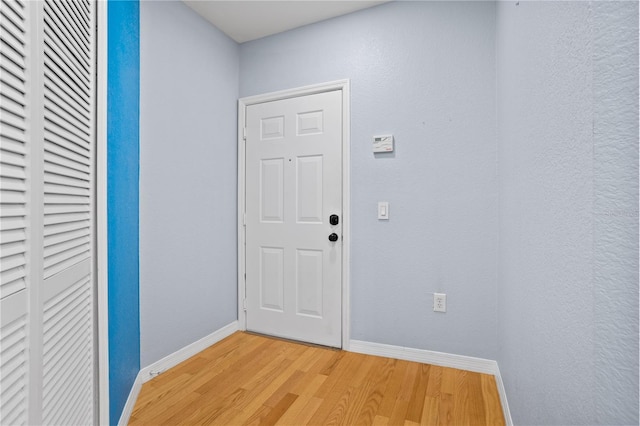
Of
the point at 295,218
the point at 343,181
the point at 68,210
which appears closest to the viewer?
the point at 68,210

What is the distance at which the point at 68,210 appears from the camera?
41.6 inches

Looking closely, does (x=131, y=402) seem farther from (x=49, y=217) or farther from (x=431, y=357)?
(x=431, y=357)

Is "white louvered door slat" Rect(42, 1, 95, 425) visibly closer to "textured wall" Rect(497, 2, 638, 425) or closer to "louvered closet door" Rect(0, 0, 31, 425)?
"louvered closet door" Rect(0, 0, 31, 425)

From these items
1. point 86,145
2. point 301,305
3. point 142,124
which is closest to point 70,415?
point 86,145

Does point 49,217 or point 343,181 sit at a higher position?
point 343,181

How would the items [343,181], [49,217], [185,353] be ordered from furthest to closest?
[343,181], [185,353], [49,217]

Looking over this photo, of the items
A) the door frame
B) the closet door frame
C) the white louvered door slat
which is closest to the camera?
the white louvered door slat

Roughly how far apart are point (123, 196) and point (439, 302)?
2029 mm

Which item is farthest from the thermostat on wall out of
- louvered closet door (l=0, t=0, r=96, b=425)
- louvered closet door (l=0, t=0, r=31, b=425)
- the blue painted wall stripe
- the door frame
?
louvered closet door (l=0, t=0, r=31, b=425)

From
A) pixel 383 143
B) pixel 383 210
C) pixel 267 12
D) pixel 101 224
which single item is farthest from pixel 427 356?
pixel 267 12

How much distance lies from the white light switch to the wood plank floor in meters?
1.01

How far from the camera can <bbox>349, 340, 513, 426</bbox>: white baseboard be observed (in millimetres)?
2029

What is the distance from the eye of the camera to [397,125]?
7.42ft

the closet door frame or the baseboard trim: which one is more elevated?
the closet door frame
